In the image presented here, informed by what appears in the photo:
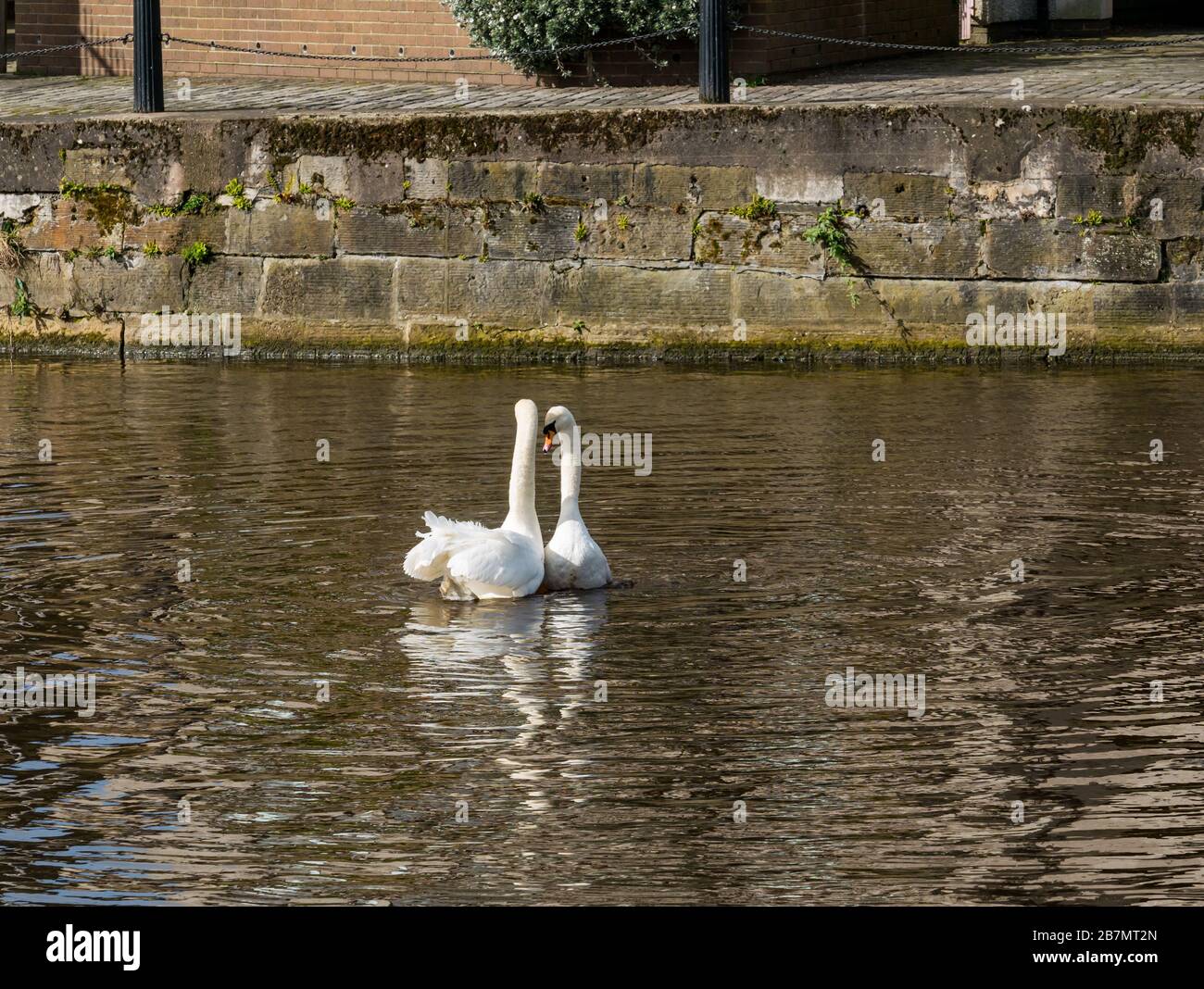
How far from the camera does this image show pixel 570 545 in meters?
10.0

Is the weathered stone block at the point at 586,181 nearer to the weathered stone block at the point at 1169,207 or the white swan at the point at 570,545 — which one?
the weathered stone block at the point at 1169,207

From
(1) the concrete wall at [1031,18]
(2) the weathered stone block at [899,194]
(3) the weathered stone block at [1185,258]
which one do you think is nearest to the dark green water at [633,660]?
(3) the weathered stone block at [1185,258]

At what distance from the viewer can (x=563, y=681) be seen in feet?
28.1

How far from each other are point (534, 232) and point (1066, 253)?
12.8 feet

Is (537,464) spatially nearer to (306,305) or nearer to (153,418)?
(153,418)

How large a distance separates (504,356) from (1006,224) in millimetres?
3871

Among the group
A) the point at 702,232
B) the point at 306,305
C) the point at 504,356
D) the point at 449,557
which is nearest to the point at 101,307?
the point at 306,305

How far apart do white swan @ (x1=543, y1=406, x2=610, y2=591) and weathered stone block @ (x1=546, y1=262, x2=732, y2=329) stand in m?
6.53

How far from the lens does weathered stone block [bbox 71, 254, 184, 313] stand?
17.8m

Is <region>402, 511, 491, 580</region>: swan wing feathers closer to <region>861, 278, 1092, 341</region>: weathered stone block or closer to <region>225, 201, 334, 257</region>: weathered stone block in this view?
<region>861, 278, 1092, 341</region>: weathered stone block

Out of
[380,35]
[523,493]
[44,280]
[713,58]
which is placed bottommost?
[523,493]

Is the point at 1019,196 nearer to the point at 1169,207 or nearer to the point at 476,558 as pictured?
the point at 1169,207

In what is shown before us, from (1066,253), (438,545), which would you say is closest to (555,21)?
(1066,253)

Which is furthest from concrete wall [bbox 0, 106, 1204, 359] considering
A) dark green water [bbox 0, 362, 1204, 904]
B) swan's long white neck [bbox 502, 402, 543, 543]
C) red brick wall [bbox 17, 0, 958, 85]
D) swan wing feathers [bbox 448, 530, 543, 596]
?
swan wing feathers [bbox 448, 530, 543, 596]
